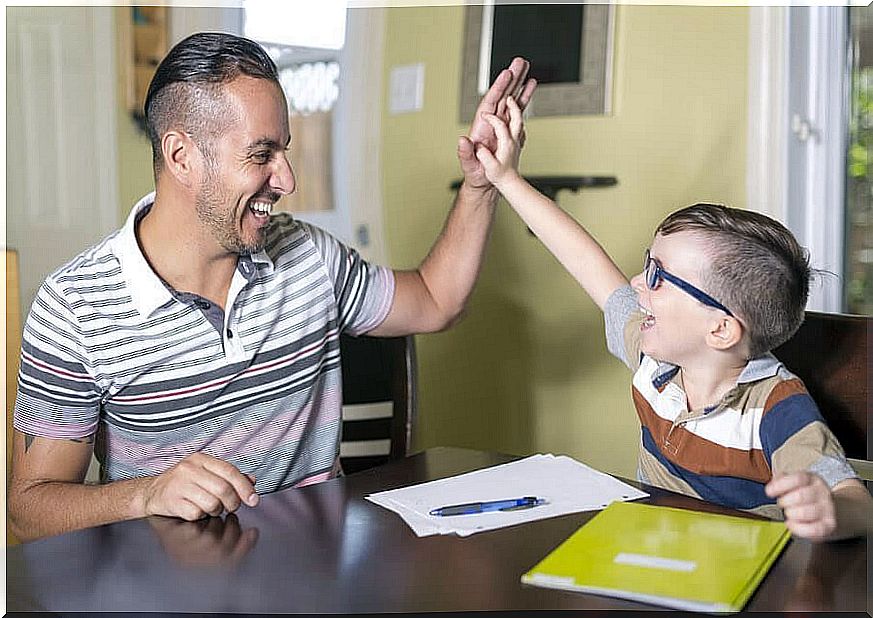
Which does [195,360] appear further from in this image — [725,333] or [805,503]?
[805,503]

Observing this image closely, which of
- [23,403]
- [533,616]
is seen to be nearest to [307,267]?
[23,403]

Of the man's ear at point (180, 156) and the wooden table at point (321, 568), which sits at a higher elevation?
the man's ear at point (180, 156)

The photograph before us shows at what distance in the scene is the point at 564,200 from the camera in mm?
2447

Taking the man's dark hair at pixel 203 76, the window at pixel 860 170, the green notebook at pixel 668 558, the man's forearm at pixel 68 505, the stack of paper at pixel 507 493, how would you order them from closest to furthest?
1. the green notebook at pixel 668 558
2. the stack of paper at pixel 507 493
3. the man's forearm at pixel 68 505
4. the man's dark hair at pixel 203 76
5. the window at pixel 860 170

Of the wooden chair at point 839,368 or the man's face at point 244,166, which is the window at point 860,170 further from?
the man's face at point 244,166

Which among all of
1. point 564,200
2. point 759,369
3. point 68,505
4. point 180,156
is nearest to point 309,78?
point 564,200

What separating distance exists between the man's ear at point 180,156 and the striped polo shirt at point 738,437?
664 millimetres

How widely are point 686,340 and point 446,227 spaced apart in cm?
55

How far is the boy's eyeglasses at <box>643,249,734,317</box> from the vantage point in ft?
4.05

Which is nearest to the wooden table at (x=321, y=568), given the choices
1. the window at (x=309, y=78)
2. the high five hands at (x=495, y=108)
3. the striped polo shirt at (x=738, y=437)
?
the striped polo shirt at (x=738, y=437)

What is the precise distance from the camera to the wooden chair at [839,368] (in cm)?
133

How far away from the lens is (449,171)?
266 centimetres

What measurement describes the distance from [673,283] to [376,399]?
820 mm

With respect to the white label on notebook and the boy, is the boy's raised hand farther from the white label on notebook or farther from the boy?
the white label on notebook
